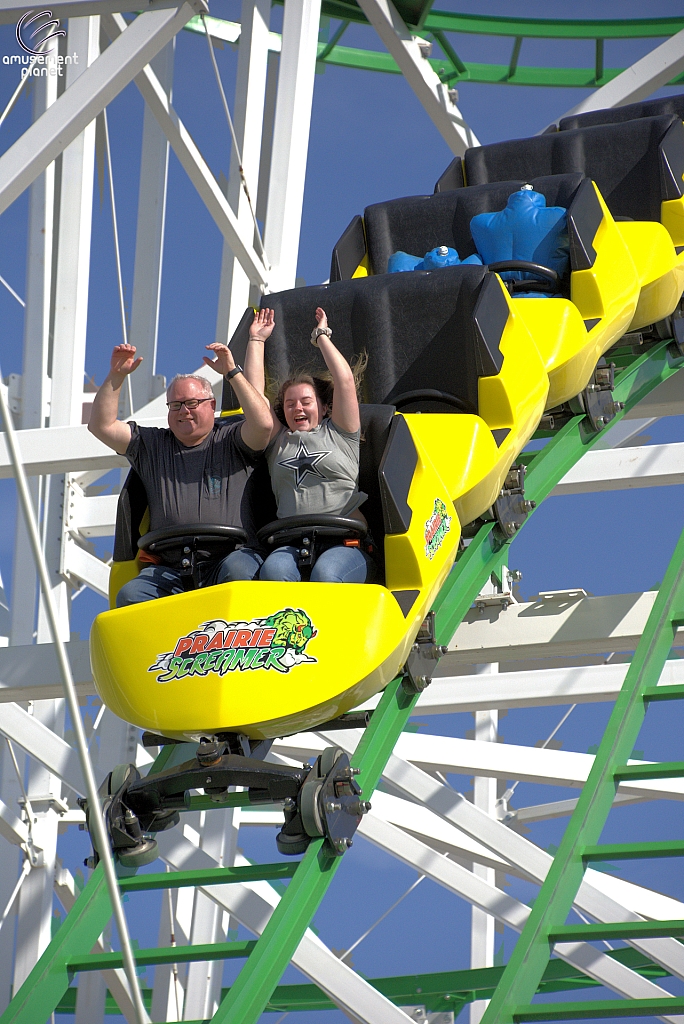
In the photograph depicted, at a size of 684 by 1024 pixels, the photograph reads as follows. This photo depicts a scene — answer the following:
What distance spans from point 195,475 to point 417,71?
5.04 metres

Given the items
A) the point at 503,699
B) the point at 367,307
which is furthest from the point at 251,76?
the point at 503,699

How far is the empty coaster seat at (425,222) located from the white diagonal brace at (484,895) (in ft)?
8.45

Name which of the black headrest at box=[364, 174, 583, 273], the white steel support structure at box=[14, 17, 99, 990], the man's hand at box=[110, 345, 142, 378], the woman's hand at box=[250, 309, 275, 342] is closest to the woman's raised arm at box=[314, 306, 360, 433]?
the woman's hand at box=[250, 309, 275, 342]

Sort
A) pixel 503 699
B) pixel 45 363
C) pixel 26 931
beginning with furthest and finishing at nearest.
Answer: pixel 45 363
pixel 26 931
pixel 503 699

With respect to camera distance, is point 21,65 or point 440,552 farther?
point 21,65

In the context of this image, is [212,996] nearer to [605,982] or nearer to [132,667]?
[605,982]

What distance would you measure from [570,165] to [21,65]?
2811mm

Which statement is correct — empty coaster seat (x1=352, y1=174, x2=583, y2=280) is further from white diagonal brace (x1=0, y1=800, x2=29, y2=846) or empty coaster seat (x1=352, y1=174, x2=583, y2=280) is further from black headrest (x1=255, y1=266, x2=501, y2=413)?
white diagonal brace (x1=0, y1=800, x2=29, y2=846)

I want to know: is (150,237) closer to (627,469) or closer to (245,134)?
(245,134)

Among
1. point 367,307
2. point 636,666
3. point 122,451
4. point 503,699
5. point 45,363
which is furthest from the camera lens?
point 45,363

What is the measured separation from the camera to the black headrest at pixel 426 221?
18.5 ft

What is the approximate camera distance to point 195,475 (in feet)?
12.6

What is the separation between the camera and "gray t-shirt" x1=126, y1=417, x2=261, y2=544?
3.81 metres

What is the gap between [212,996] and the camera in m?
6.71
